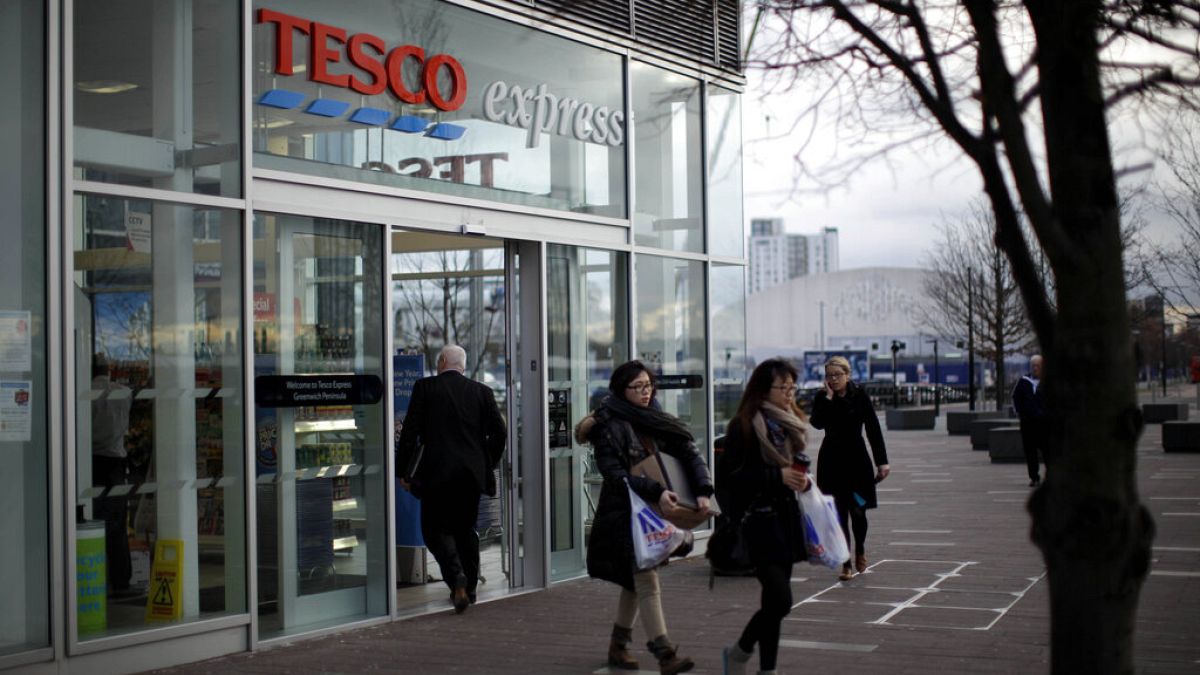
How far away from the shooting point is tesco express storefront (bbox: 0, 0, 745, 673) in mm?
7164

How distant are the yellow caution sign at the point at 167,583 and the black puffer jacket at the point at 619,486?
2424 mm

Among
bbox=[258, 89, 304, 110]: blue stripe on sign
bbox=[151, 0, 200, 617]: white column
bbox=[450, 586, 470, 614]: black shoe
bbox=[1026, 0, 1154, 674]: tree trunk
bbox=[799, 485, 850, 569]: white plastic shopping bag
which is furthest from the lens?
bbox=[450, 586, 470, 614]: black shoe

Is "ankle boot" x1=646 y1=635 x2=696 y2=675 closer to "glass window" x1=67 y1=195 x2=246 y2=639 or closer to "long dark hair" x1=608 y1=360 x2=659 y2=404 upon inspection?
"long dark hair" x1=608 y1=360 x2=659 y2=404

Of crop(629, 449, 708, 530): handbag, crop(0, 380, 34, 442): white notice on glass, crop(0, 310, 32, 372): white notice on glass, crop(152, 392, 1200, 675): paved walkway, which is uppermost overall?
crop(0, 310, 32, 372): white notice on glass

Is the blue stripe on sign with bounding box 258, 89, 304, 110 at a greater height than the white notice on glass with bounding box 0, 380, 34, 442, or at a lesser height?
greater

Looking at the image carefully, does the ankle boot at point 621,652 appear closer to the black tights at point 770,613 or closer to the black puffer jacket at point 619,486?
the black puffer jacket at point 619,486

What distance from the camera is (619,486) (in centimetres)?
721

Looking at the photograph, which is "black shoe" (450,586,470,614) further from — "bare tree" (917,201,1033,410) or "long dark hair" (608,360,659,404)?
"bare tree" (917,201,1033,410)

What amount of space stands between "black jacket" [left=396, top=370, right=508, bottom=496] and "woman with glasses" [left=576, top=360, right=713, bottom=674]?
2.43 meters

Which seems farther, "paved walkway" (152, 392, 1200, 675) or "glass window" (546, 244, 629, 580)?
"glass window" (546, 244, 629, 580)

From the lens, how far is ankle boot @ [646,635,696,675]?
7.01 meters

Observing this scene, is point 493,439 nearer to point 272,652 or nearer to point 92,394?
point 272,652

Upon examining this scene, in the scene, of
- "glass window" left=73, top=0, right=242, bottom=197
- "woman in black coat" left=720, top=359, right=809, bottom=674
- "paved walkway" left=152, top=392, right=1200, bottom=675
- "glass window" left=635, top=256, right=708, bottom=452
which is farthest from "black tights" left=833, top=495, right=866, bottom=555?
"glass window" left=73, top=0, right=242, bottom=197

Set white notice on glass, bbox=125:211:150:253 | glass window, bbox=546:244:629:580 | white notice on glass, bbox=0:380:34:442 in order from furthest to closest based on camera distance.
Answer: glass window, bbox=546:244:629:580 < white notice on glass, bbox=125:211:150:253 < white notice on glass, bbox=0:380:34:442
